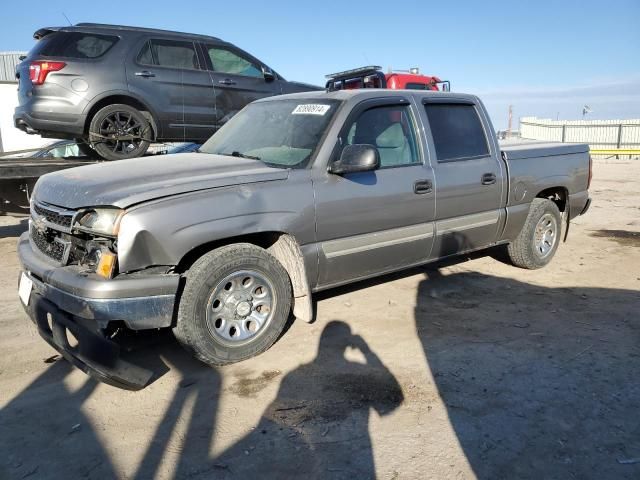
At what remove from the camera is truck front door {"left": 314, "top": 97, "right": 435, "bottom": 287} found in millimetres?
3814

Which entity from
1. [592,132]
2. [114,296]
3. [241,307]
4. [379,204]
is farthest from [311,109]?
[592,132]

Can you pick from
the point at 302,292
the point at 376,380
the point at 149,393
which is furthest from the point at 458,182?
the point at 149,393

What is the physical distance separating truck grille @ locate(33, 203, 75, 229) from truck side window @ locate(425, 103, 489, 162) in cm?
295

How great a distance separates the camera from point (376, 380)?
3.27 meters

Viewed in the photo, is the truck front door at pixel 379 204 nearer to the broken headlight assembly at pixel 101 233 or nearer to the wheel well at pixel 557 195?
the broken headlight assembly at pixel 101 233

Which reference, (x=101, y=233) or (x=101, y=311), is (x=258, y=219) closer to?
(x=101, y=233)

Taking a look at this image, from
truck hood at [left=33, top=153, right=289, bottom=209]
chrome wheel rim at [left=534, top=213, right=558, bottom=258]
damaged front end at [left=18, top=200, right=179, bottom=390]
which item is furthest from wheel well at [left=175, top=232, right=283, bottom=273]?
chrome wheel rim at [left=534, top=213, right=558, bottom=258]

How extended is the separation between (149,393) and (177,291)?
64 centimetres

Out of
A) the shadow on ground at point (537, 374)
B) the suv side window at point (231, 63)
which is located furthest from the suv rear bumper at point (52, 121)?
the shadow on ground at point (537, 374)

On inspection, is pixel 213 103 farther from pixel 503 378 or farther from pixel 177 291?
pixel 503 378

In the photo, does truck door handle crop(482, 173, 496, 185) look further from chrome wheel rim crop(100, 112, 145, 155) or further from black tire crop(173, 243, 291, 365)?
chrome wheel rim crop(100, 112, 145, 155)

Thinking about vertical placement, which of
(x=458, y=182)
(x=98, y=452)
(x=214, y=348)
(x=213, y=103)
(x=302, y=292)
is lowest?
(x=98, y=452)

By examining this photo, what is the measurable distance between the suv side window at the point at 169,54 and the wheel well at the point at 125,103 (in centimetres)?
50

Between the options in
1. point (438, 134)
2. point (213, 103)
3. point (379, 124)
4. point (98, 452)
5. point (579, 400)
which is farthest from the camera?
point (213, 103)
